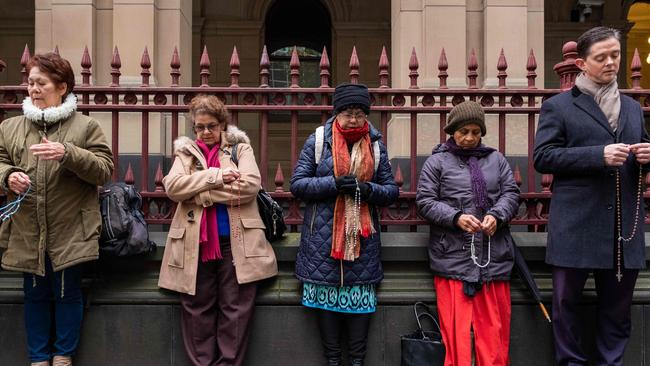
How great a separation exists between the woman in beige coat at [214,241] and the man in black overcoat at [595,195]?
1.85 m

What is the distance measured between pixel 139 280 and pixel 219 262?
2.57 ft

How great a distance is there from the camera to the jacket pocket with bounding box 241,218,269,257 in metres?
4.03

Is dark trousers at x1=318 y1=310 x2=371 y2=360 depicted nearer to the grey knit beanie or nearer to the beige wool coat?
the beige wool coat

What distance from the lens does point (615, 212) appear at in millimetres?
3752

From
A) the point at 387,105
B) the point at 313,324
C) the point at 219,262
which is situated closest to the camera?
the point at 219,262

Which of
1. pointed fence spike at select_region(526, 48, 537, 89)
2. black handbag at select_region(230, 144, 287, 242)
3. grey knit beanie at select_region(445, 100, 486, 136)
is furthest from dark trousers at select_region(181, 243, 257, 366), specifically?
pointed fence spike at select_region(526, 48, 537, 89)

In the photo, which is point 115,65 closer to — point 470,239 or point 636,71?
point 470,239

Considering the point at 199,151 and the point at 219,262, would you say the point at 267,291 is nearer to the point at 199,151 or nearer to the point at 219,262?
the point at 219,262

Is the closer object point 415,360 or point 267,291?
point 415,360

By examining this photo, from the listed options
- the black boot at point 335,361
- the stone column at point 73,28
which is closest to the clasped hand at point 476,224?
the black boot at point 335,361

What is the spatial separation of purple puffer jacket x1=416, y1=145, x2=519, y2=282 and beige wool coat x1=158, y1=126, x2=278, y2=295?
1.10 metres

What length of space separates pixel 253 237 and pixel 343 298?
0.70 m

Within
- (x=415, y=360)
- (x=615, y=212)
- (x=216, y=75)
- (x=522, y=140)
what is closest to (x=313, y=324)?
(x=415, y=360)

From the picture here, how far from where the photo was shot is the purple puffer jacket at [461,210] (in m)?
3.95
